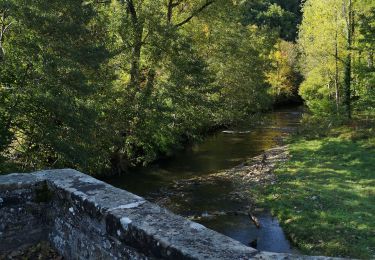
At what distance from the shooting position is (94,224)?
5188mm

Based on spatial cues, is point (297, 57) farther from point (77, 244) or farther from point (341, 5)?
point (77, 244)

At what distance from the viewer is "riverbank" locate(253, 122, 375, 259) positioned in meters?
13.3

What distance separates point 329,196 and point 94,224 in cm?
1410

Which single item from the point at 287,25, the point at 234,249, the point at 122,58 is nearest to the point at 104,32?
the point at 122,58

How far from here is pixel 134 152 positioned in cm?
2445

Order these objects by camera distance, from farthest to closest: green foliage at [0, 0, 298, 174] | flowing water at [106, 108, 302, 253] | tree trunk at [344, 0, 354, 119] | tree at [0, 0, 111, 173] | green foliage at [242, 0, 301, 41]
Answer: green foliage at [242, 0, 301, 41] → tree trunk at [344, 0, 354, 119] → flowing water at [106, 108, 302, 253] → green foliage at [0, 0, 298, 174] → tree at [0, 0, 111, 173]

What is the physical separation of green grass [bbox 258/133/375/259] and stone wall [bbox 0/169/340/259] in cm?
916

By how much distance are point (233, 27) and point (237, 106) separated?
616 cm

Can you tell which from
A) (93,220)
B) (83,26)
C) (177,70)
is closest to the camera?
(93,220)

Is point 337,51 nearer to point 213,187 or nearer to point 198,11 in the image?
point 198,11

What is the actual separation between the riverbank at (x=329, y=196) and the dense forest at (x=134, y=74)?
4592 mm

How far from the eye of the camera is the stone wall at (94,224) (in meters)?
4.19

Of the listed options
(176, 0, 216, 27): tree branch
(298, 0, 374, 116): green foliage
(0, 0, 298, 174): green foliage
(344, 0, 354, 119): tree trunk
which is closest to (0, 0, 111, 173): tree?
(0, 0, 298, 174): green foliage

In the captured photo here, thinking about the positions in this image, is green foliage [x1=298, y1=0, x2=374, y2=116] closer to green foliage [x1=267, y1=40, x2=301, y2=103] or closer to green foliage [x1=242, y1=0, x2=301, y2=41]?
green foliage [x1=267, y1=40, x2=301, y2=103]
